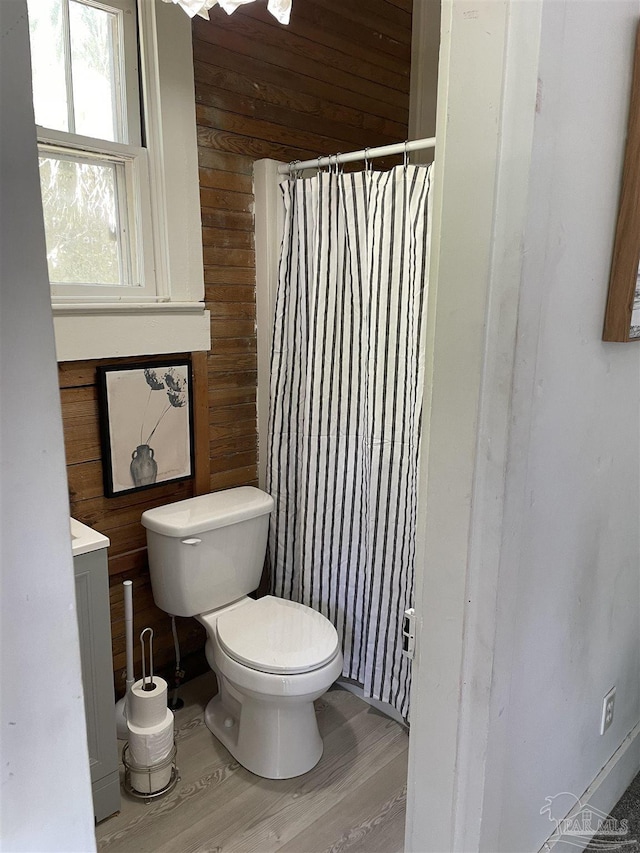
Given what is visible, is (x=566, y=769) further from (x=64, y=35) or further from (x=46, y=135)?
(x=64, y=35)

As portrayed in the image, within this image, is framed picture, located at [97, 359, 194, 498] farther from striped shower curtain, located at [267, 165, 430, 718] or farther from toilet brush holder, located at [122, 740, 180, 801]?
toilet brush holder, located at [122, 740, 180, 801]

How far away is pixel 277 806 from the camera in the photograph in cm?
179

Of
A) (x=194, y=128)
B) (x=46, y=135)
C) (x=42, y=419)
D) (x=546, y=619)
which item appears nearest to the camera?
(x=42, y=419)

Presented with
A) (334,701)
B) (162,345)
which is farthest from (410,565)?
(162,345)

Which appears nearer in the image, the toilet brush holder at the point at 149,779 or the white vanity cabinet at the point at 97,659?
the white vanity cabinet at the point at 97,659

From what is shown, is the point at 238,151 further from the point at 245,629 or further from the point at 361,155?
the point at 245,629

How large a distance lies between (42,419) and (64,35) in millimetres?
1817

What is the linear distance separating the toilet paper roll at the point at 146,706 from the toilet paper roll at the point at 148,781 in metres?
0.14

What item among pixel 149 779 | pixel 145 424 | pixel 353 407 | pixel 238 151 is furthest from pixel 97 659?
pixel 238 151

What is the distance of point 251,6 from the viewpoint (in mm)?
2080

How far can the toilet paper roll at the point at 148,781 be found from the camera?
70.7 inches

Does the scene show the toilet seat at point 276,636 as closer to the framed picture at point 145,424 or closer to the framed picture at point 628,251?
the framed picture at point 145,424

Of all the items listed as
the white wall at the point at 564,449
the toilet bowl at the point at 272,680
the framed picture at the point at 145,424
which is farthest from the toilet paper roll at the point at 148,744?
the white wall at the point at 564,449

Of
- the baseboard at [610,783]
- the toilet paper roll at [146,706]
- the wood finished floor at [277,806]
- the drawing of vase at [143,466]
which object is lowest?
the wood finished floor at [277,806]
